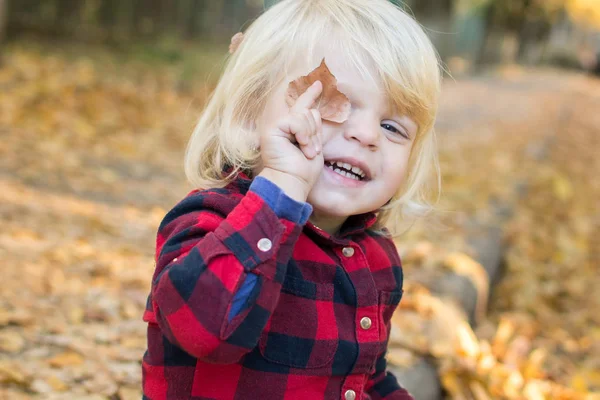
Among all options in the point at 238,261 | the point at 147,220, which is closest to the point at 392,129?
the point at 238,261

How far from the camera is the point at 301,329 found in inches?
52.6

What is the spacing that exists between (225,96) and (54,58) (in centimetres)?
647

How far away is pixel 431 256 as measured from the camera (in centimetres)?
320

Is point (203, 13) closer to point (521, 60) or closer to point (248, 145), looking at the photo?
point (248, 145)

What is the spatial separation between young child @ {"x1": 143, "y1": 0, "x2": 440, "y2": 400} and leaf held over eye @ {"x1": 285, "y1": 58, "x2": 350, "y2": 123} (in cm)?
2

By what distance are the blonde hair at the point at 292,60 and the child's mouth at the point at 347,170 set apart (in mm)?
164

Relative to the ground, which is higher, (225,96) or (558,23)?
(225,96)

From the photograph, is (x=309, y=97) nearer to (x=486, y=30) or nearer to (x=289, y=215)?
(x=289, y=215)

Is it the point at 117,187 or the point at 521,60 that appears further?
the point at 521,60

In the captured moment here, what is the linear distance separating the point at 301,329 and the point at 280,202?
299mm

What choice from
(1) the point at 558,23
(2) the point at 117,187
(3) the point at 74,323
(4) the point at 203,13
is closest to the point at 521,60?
(1) the point at 558,23

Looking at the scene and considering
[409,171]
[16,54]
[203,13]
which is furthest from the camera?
[203,13]

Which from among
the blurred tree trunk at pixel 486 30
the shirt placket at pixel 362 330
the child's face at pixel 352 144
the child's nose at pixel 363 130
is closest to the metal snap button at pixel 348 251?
the shirt placket at pixel 362 330

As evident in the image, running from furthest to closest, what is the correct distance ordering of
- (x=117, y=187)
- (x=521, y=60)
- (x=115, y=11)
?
1. (x=521, y=60)
2. (x=115, y=11)
3. (x=117, y=187)
